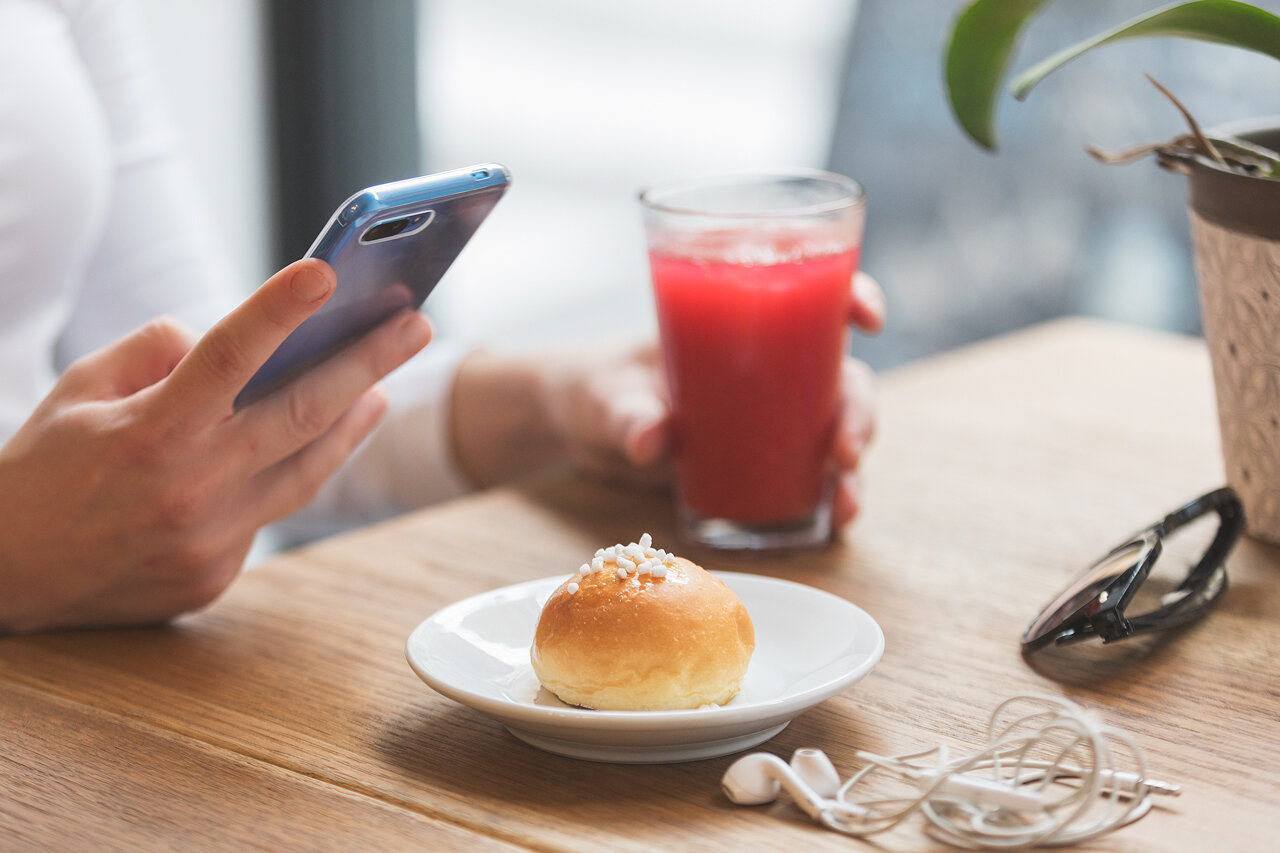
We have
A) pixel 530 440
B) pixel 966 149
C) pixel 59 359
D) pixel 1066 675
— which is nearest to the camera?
pixel 1066 675

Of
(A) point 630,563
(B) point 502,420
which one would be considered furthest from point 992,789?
(B) point 502,420

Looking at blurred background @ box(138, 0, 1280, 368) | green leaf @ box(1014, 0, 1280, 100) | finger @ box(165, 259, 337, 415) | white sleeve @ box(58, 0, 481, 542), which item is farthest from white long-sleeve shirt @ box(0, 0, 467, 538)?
blurred background @ box(138, 0, 1280, 368)

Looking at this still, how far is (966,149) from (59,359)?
2162mm

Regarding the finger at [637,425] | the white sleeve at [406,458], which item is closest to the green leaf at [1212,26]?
the finger at [637,425]

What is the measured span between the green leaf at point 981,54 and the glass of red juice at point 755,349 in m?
0.10

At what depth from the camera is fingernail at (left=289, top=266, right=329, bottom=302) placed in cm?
62

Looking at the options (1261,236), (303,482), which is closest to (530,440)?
(303,482)

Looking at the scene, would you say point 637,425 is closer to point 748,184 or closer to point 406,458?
point 748,184

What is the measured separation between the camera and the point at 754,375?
35.3 inches

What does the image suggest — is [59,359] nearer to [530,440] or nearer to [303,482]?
[530,440]

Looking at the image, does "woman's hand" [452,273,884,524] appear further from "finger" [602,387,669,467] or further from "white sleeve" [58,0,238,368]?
"white sleeve" [58,0,238,368]

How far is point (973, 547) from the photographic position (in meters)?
0.90

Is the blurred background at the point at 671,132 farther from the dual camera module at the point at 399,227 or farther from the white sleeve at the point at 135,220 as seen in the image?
the dual camera module at the point at 399,227

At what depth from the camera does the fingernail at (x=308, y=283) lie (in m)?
0.62
